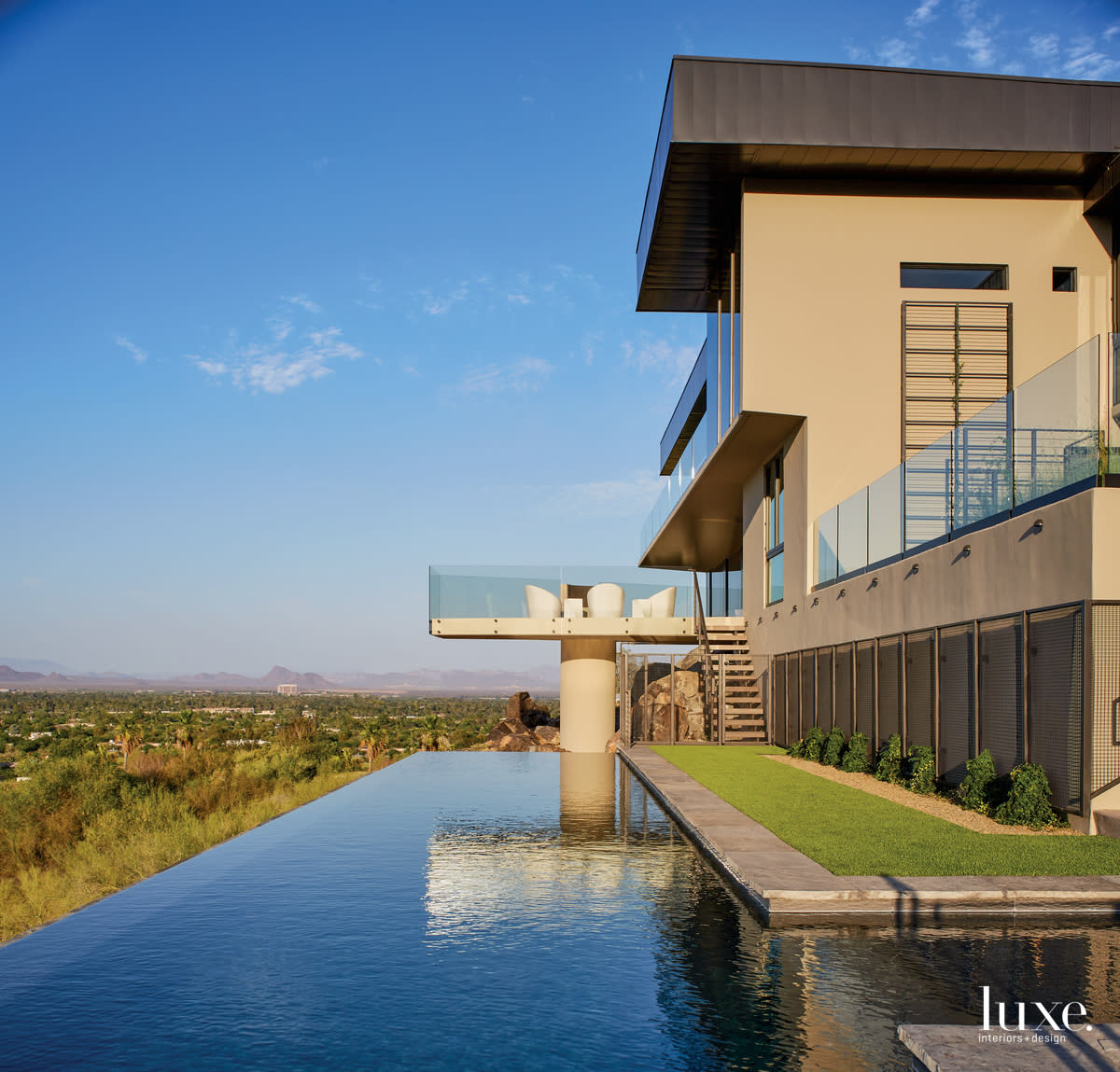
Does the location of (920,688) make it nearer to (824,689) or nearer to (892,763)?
(892,763)

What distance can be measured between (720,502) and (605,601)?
4.56 metres

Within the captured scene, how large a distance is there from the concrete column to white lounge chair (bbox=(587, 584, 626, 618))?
0.77m

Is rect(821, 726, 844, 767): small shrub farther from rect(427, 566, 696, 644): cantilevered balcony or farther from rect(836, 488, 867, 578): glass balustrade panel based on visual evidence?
rect(427, 566, 696, 644): cantilevered balcony

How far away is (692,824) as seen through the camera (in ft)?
37.2

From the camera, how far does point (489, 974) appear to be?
6348 millimetres

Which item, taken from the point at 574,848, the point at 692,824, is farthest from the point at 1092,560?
the point at 574,848

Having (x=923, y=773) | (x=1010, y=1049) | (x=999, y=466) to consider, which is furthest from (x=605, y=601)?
(x=1010, y=1049)

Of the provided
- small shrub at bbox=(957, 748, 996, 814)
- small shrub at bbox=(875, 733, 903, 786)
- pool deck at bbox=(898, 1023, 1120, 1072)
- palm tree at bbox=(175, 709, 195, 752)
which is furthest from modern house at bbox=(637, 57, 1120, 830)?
palm tree at bbox=(175, 709, 195, 752)

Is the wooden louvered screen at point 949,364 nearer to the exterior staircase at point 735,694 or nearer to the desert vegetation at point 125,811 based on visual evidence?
the exterior staircase at point 735,694

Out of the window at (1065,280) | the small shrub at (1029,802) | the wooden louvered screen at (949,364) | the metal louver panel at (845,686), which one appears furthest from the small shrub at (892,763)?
the window at (1065,280)

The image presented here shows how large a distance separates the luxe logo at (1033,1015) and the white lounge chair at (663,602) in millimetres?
22732

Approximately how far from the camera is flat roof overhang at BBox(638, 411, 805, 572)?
22281 mm

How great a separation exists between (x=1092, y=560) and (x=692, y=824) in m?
4.73

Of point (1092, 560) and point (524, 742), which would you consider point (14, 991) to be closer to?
point (1092, 560)
